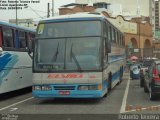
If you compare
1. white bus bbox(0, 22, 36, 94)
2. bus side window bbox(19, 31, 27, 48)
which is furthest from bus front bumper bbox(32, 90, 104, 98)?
bus side window bbox(19, 31, 27, 48)

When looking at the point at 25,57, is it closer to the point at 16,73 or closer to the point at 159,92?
the point at 16,73

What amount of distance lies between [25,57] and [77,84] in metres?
5.71

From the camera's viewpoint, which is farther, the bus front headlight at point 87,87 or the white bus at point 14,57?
the white bus at point 14,57

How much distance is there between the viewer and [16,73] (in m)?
19.6

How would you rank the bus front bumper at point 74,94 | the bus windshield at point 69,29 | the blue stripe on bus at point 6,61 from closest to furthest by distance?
1. the bus front bumper at point 74,94
2. the bus windshield at point 69,29
3. the blue stripe on bus at point 6,61

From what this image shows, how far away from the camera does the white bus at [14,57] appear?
17984 millimetres

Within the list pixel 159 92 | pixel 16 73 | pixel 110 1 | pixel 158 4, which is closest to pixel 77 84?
pixel 159 92

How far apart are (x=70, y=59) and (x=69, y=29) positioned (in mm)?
1228

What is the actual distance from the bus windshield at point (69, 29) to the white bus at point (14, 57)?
7.12 feet

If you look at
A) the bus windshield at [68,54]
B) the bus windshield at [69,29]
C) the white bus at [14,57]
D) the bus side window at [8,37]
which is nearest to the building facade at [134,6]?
the white bus at [14,57]

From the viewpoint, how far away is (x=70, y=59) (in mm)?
15789

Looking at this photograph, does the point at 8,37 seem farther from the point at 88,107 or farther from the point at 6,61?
the point at 88,107

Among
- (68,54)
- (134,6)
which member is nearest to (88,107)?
(68,54)

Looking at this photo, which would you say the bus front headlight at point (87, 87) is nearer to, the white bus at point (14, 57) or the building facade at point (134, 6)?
the white bus at point (14, 57)
